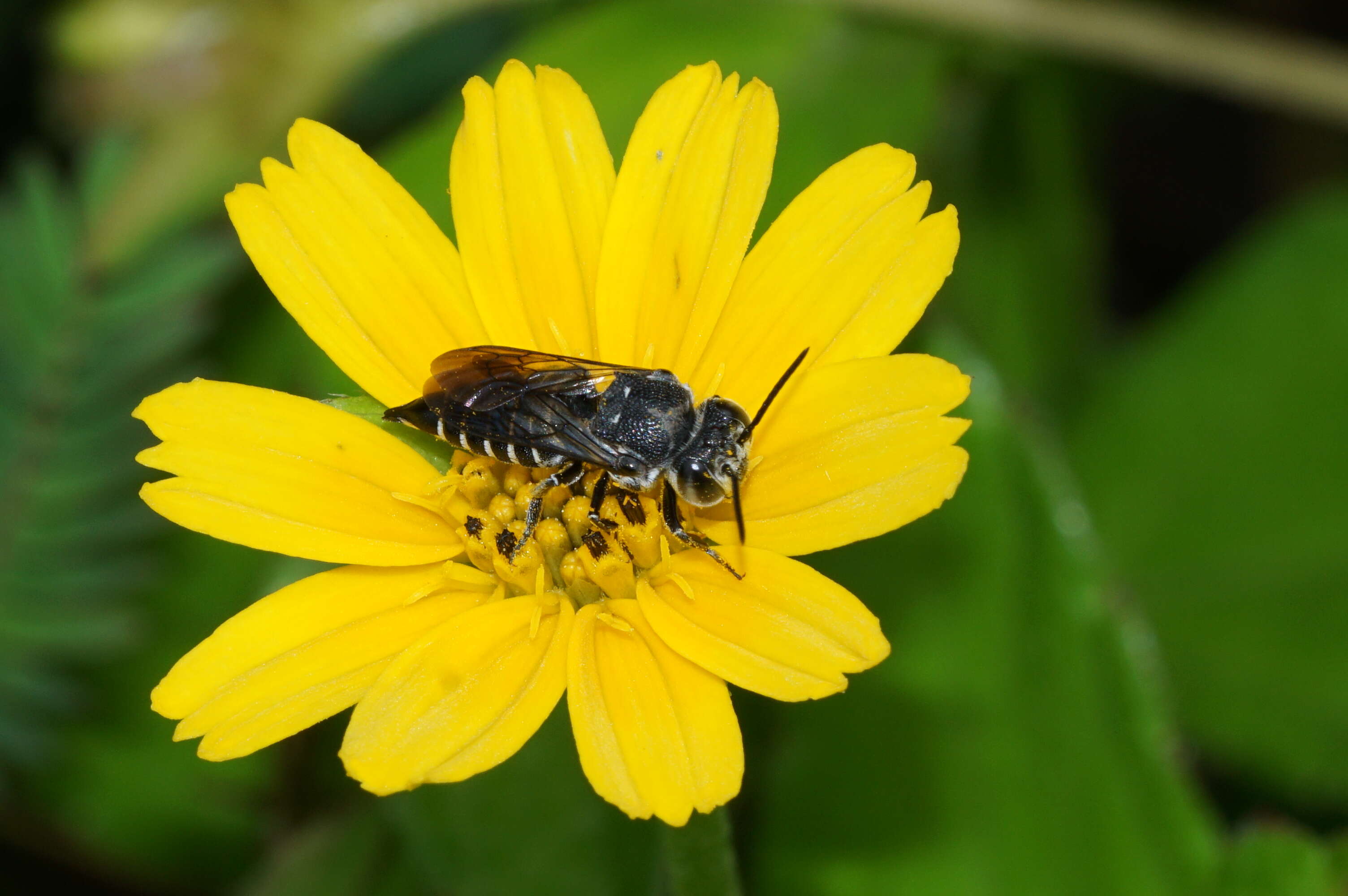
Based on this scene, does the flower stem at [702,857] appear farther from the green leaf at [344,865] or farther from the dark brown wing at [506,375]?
the green leaf at [344,865]

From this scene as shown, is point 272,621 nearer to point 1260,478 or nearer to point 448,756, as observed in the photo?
point 448,756

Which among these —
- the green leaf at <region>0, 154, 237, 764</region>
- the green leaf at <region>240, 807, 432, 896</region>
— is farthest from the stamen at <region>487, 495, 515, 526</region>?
the green leaf at <region>0, 154, 237, 764</region>

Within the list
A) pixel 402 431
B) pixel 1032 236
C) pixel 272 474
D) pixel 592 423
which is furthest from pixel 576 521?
pixel 1032 236

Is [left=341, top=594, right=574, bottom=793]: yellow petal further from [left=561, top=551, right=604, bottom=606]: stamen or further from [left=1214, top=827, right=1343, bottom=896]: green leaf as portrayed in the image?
[left=1214, top=827, right=1343, bottom=896]: green leaf

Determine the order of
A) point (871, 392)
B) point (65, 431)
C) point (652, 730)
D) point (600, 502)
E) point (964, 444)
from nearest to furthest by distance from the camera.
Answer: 1. point (652, 730)
2. point (871, 392)
3. point (600, 502)
4. point (964, 444)
5. point (65, 431)

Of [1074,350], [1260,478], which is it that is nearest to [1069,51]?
[1074,350]

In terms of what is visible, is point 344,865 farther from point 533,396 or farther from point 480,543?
point 533,396

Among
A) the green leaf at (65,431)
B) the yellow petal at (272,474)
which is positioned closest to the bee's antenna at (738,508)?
the yellow petal at (272,474)
